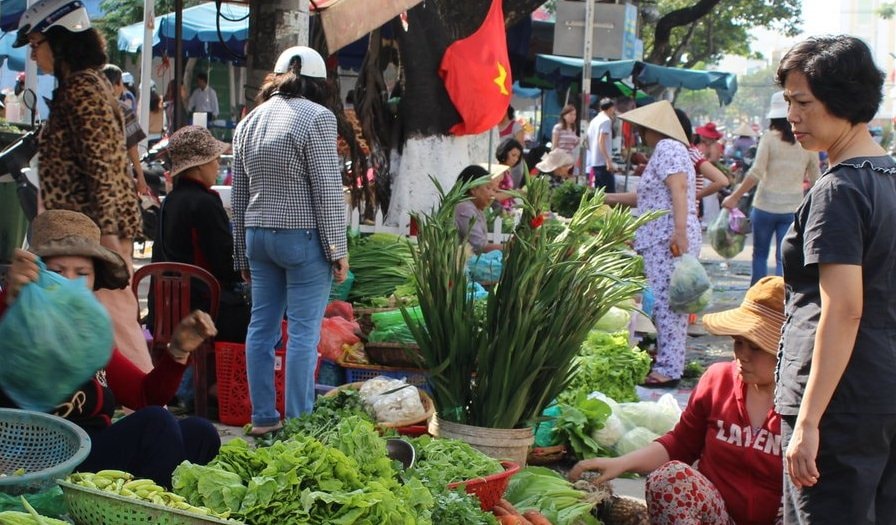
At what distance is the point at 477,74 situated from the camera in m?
10.0

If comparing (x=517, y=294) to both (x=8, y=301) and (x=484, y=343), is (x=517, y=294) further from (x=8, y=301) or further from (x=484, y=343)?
(x=8, y=301)

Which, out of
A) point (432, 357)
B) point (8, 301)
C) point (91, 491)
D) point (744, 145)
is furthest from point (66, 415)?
point (744, 145)

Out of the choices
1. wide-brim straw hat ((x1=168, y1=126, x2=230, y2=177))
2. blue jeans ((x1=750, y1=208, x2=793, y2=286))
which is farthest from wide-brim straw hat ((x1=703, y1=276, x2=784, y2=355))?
blue jeans ((x1=750, y1=208, x2=793, y2=286))

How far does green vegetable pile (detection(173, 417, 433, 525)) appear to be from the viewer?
288cm

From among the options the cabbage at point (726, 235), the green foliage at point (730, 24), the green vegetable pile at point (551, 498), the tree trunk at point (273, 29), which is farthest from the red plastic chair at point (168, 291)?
the green foliage at point (730, 24)

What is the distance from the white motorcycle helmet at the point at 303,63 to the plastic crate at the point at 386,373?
1.57 metres

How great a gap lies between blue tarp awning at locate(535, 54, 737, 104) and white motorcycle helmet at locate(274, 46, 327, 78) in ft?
51.9

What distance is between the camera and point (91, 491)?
2.63 m

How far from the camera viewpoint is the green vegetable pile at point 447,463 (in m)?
3.66

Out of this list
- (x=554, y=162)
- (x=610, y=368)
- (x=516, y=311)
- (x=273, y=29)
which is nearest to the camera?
(x=516, y=311)

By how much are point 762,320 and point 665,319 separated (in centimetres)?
403

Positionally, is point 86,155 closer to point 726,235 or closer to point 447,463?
point 447,463

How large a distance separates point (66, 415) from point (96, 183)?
1.97m

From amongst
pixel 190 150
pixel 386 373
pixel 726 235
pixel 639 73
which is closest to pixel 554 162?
pixel 726 235
